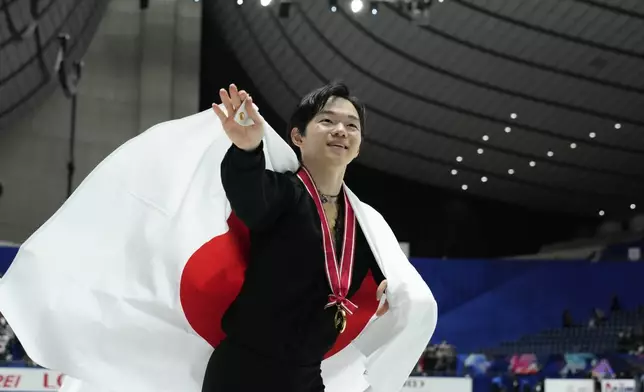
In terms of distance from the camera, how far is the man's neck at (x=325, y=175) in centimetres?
226

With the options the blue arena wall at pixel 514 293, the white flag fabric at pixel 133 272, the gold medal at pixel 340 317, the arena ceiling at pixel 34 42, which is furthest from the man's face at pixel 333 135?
the arena ceiling at pixel 34 42

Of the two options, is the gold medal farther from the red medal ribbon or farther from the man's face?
Answer: the man's face

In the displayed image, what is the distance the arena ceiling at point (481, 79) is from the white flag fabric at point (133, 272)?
453 inches

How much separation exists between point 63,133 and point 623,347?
12.4m

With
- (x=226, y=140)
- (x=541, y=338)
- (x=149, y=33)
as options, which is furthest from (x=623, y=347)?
(x=226, y=140)

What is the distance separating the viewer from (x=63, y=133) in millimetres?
17391

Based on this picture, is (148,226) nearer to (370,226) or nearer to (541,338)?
(370,226)

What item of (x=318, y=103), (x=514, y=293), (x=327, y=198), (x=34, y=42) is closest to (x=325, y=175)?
(x=327, y=198)

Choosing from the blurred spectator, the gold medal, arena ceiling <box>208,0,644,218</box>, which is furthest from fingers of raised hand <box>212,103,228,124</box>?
arena ceiling <box>208,0,644,218</box>

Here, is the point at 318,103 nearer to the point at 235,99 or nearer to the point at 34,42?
the point at 235,99

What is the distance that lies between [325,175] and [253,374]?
60cm

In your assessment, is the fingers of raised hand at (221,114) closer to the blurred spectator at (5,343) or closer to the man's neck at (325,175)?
the man's neck at (325,175)

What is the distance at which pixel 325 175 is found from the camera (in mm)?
2270

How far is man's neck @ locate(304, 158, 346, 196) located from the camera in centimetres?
226
